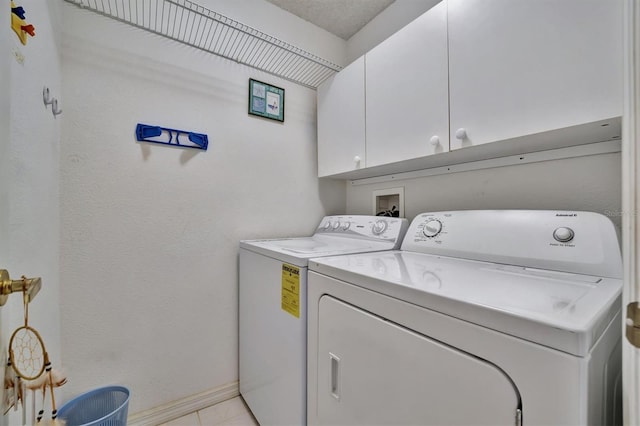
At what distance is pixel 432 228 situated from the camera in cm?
124

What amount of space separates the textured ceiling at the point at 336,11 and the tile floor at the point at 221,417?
263 centimetres

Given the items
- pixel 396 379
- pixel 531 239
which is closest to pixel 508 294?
pixel 396 379

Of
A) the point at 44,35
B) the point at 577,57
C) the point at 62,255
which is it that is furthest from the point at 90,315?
the point at 577,57

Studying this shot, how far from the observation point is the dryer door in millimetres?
509

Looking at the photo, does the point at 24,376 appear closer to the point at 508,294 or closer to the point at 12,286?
the point at 12,286

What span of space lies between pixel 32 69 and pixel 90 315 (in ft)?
3.49

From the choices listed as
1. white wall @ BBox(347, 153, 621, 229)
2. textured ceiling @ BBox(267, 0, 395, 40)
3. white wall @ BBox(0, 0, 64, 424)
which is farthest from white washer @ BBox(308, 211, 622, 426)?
textured ceiling @ BBox(267, 0, 395, 40)

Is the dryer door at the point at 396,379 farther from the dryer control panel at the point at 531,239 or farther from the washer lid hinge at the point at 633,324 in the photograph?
the dryer control panel at the point at 531,239

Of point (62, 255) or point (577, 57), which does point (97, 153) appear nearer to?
point (62, 255)

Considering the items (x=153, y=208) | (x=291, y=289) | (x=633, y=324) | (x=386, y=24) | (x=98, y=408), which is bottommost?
(x=98, y=408)

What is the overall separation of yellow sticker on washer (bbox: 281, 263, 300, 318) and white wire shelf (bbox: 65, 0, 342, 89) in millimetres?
1176

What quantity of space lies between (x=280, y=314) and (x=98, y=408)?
103 centimetres

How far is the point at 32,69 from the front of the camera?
79 centimetres

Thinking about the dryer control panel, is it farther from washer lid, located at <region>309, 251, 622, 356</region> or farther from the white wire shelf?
the white wire shelf
